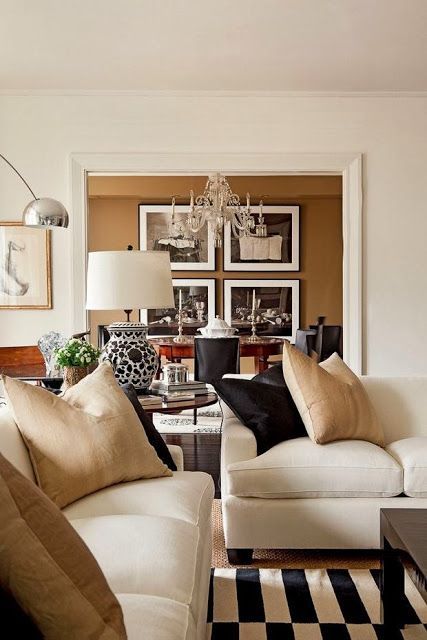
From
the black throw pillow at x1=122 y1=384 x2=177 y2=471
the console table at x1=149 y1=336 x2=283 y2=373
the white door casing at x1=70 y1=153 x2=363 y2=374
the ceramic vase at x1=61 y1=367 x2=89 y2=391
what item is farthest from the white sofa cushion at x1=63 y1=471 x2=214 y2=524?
the console table at x1=149 y1=336 x2=283 y2=373

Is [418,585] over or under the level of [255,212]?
under

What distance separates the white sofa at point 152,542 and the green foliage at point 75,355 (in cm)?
90

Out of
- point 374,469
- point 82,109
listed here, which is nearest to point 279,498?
point 374,469

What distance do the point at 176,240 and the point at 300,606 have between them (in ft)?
22.6

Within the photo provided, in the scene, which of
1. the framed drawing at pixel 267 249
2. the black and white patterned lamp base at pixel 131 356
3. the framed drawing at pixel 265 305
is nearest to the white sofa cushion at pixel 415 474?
the black and white patterned lamp base at pixel 131 356

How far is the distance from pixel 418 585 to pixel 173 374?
220 cm

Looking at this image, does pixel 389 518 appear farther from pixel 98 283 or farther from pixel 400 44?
pixel 400 44

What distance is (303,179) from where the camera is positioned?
8.81 meters

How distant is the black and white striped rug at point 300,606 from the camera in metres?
2.33

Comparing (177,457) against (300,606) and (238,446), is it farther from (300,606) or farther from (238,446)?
(300,606)

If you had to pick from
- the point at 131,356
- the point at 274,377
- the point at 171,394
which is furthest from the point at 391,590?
the point at 131,356

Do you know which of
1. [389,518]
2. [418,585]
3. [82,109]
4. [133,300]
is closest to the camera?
[418,585]

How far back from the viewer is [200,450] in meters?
5.27

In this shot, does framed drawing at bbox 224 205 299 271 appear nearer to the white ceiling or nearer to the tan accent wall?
the tan accent wall
